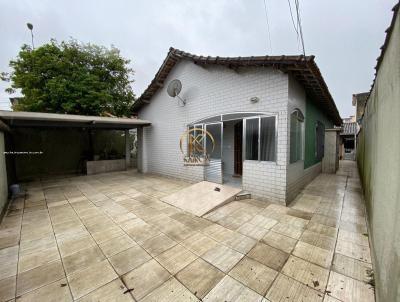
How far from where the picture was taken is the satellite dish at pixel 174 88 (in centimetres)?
705

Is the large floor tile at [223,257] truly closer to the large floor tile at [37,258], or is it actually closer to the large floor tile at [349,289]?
the large floor tile at [349,289]

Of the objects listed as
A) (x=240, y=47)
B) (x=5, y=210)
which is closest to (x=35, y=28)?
(x=5, y=210)

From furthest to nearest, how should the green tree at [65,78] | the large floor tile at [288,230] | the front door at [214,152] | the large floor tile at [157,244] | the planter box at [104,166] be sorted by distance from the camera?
the planter box at [104,166] < the green tree at [65,78] < the front door at [214,152] < the large floor tile at [288,230] < the large floor tile at [157,244]

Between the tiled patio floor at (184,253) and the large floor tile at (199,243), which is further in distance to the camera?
the large floor tile at (199,243)

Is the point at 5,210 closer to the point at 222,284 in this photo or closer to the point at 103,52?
the point at 222,284

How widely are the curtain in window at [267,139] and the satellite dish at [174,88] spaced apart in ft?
13.0

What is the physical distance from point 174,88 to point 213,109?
7.67 feet

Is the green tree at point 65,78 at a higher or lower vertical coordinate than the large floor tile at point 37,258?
higher

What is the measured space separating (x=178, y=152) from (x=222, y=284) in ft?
19.1

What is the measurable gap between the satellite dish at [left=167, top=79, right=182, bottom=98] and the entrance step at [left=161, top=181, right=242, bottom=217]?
161 inches

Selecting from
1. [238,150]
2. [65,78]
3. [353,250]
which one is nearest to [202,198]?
[353,250]

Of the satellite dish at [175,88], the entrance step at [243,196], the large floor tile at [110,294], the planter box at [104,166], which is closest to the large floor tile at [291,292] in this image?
the large floor tile at [110,294]

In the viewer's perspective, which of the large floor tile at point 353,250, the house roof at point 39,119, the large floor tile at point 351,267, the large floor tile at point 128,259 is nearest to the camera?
the large floor tile at point 351,267

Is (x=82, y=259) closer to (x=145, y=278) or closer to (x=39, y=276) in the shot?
(x=39, y=276)
